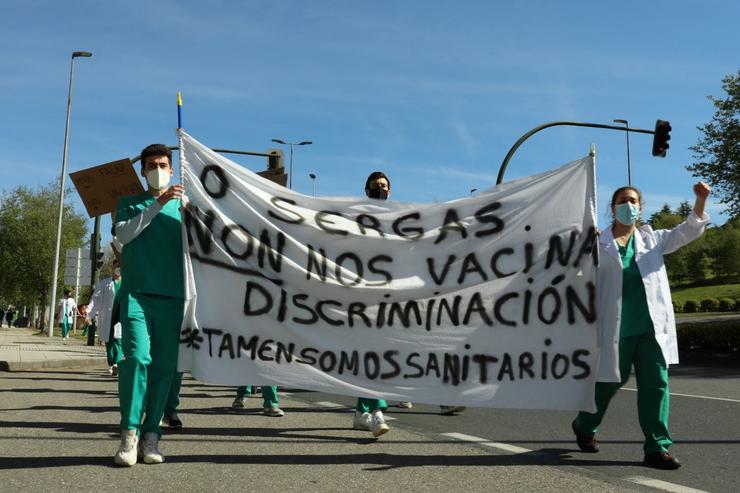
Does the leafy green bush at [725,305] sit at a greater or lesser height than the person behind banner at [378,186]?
greater

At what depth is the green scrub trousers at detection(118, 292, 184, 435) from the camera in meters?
5.09

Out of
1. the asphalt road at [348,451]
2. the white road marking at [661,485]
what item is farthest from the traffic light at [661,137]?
the white road marking at [661,485]

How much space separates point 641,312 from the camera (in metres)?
5.60

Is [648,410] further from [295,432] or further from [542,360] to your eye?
[295,432]

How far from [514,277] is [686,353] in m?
19.2

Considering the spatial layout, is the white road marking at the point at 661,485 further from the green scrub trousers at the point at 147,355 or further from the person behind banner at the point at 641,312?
the green scrub trousers at the point at 147,355

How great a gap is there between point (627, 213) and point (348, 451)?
265cm

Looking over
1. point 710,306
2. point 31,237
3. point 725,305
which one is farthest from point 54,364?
point 710,306

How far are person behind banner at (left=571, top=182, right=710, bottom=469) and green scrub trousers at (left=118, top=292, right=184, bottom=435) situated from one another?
115 inches

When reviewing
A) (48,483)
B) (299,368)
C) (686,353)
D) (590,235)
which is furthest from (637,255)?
(686,353)

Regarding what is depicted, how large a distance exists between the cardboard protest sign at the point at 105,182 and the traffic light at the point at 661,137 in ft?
44.4

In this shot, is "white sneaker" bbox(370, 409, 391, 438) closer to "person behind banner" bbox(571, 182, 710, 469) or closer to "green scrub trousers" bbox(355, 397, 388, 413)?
"green scrub trousers" bbox(355, 397, 388, 413)

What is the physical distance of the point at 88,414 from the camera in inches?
322

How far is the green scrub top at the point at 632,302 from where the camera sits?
18.3ft
